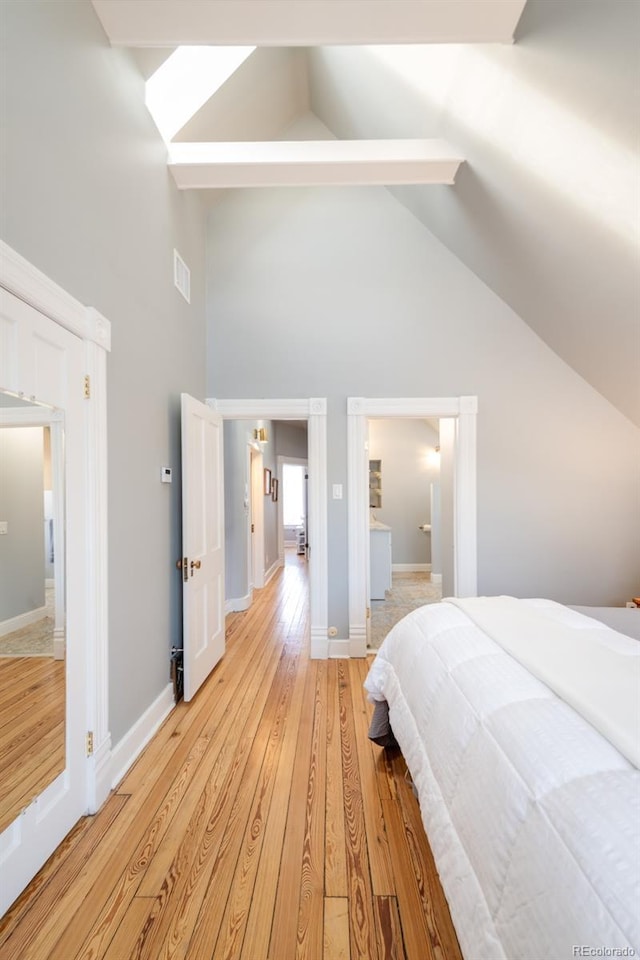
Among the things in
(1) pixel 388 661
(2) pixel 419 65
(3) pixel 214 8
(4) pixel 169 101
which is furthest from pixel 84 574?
(2) pixel 419 65

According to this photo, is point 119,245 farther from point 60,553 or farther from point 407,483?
point 407,483

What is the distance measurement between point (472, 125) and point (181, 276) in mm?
1948

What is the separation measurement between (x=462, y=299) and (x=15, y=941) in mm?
4115

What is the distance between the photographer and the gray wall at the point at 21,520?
1.38 meters

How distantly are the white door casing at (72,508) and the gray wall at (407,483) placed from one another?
5464 millimetres

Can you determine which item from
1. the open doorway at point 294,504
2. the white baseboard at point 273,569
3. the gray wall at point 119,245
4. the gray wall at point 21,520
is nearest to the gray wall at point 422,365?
the gray wall at point 119,245

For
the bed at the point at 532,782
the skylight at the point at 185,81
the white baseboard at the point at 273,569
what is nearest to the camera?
the bed at the point at 532,782

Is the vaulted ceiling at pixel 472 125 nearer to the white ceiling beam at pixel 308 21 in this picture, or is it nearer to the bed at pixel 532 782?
the white ceiling beam at pixel 308 21

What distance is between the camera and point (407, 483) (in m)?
6.96

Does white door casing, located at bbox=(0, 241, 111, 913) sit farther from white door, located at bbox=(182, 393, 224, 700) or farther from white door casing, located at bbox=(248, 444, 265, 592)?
white door casing, located at bbox=(248, 444, 265, 592)

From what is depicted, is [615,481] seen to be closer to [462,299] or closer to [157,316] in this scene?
[462,299]

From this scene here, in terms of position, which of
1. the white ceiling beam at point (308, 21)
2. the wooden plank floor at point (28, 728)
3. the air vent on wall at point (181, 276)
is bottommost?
the wooden plank floor at point (28, 728)

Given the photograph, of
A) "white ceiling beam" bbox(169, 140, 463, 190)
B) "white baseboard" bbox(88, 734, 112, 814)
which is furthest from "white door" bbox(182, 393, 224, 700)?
"white ceiling beam" bbox(169, 140, 463, 190)

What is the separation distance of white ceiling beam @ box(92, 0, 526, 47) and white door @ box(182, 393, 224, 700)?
1.65 meters
